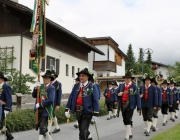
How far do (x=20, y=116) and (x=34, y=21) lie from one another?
13.6 ft

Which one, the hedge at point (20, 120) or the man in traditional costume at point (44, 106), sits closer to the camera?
the man in traditional costume at point (44, 106)

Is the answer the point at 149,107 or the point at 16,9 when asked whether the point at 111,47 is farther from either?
the point at 149,107

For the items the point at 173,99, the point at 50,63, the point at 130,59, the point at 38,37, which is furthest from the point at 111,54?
the point at 130,59

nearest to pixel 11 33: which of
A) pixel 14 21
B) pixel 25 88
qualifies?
pixel 14 21

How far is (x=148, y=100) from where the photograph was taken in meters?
11.4

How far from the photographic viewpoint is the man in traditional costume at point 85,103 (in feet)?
24.9

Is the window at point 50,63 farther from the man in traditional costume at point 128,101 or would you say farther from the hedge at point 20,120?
the man in traditional costume at point 128,101

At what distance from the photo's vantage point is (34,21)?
9031 mm

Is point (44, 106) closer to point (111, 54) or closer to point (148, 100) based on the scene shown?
point (148, 100)

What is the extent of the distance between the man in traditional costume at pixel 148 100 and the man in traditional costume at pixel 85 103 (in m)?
4.12

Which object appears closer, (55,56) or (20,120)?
(20,120)

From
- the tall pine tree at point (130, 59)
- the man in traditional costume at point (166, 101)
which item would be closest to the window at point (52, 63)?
the man in traditional costume at point (166, 101)

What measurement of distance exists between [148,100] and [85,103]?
14.3 ft

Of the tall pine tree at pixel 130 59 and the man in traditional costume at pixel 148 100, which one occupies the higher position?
the tall pine tree at pixel 130 59
